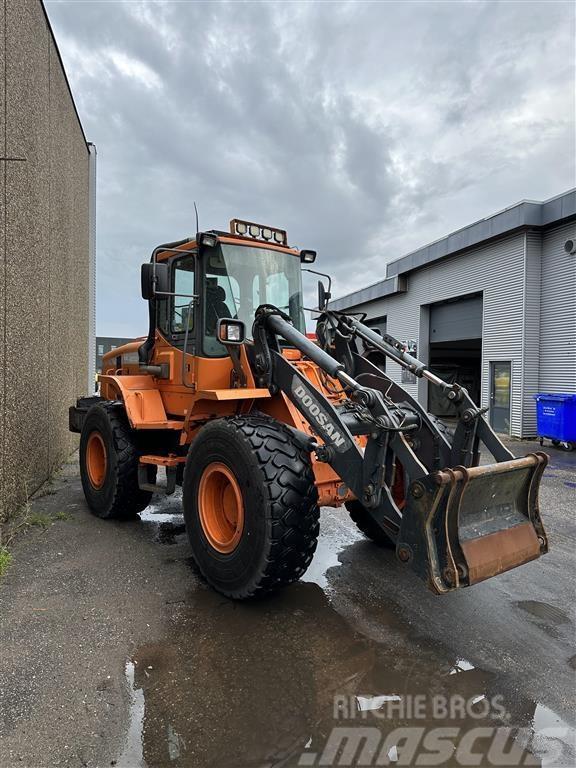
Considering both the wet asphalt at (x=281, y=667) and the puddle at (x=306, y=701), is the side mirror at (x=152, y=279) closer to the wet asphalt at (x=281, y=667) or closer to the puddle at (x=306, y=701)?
the wet asphalt at (x=281, y=667)

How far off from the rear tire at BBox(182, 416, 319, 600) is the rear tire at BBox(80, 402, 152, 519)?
175 cm

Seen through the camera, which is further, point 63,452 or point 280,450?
point 63,452

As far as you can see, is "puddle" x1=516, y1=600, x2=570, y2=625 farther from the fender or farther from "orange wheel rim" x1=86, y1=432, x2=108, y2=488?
"orange wheel rim" x1=86, y1=432, x2=108, y2=488

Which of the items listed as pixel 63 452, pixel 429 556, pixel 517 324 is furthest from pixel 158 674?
pixel 517 324

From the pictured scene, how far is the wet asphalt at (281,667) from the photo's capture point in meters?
2.34

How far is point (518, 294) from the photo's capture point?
14.2m

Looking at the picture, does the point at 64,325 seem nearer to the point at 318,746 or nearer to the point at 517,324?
the point at 318,746

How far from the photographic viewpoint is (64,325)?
29.4 ft

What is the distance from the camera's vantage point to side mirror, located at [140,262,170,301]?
4.51 m

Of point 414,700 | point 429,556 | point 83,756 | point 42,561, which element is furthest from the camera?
point 42,561

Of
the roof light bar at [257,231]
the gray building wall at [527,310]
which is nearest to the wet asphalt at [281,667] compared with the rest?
the roof light bar at [257,231]

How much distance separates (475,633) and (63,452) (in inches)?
302
